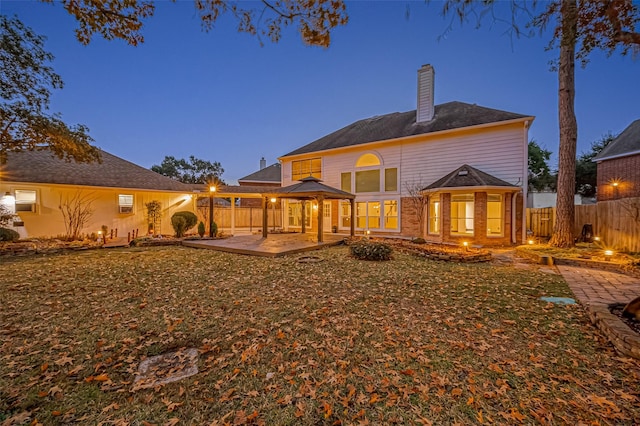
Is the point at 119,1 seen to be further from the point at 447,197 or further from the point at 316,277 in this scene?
the point at 447,197

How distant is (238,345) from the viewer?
3283 mm

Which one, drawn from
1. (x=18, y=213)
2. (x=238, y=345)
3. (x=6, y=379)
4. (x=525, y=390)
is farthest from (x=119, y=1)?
(x=18, y=213)

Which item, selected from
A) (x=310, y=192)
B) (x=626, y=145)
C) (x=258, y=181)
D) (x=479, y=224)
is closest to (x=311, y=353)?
(x=310, y=192)

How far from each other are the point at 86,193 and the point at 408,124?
16.8 meters

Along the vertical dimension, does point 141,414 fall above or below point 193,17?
below

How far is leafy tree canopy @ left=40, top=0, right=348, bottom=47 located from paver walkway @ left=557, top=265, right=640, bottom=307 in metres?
6.42

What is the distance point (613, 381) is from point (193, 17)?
7030 mm

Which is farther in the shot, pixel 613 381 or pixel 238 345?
pixel 238 345

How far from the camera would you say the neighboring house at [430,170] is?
11.4 meters

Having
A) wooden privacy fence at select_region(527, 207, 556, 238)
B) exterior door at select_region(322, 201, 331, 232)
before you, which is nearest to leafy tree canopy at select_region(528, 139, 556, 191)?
wooden privacy fence at select_region(527, 207, 556, 238)

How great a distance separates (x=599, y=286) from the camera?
5492 millimetres

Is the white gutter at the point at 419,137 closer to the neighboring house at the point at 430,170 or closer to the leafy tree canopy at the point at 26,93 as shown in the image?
the neighboring house at the point at 430,170

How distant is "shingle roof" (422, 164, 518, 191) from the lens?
1098 centimetres

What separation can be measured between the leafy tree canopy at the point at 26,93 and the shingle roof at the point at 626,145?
1047 inches
